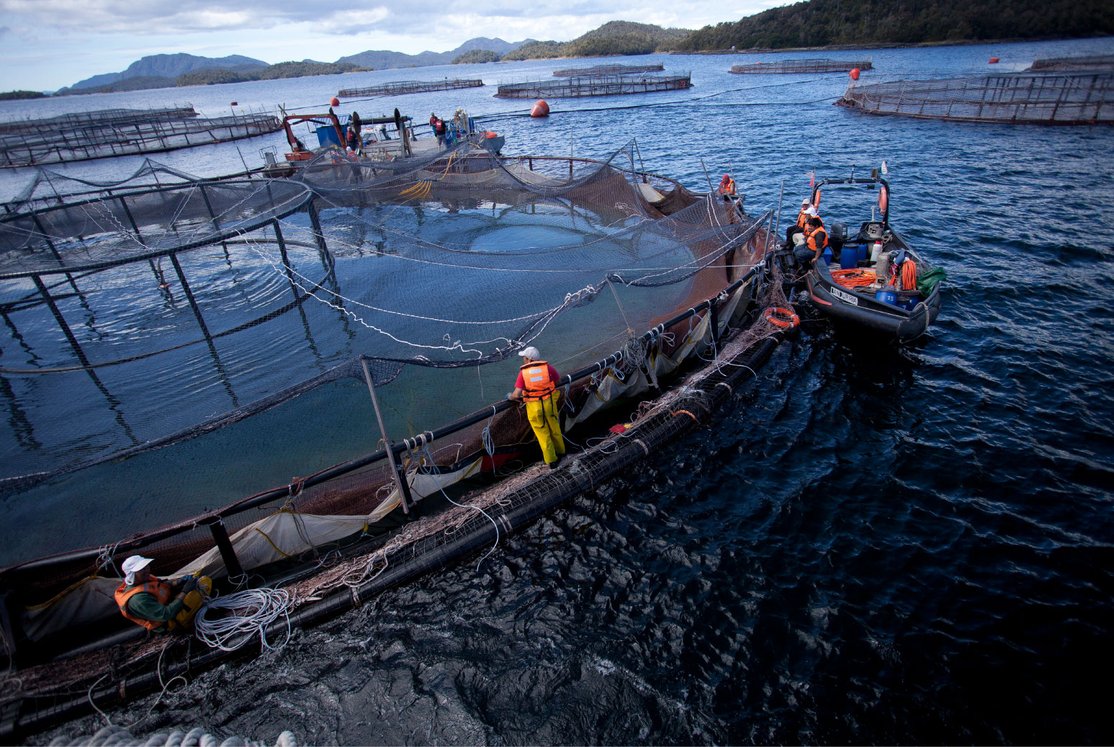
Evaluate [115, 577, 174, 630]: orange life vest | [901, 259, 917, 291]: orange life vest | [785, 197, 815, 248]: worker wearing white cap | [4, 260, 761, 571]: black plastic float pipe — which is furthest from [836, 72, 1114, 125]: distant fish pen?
[115, 577, 174, 630]: orange life vest

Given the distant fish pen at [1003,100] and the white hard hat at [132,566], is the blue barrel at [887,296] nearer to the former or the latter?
the white hard hat at [132,566]

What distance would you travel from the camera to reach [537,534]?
27.5 ft

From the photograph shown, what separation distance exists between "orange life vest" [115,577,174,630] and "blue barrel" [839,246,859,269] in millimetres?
16236

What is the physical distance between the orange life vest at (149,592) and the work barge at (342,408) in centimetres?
37

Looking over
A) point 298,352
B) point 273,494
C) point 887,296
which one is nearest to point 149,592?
point 273,494

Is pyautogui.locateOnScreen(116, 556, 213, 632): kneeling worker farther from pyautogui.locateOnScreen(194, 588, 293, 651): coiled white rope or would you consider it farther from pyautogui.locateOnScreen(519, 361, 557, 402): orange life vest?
pyautogui.locateOnScreen(519, 361, 557, 402): orange life vest

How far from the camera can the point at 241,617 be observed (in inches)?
267

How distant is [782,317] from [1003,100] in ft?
151

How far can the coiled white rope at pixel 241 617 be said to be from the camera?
661cm

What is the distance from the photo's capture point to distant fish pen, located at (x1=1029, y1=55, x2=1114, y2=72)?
48.5 m

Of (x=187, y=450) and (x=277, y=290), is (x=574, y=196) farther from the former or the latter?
(x=187, y=450)

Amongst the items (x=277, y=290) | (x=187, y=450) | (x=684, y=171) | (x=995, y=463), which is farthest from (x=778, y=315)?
(x=684, y=171)

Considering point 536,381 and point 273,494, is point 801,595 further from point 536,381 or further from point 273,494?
point 273,494

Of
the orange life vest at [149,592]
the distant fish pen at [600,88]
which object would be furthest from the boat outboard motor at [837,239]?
the distant fish pen at [600,88]
